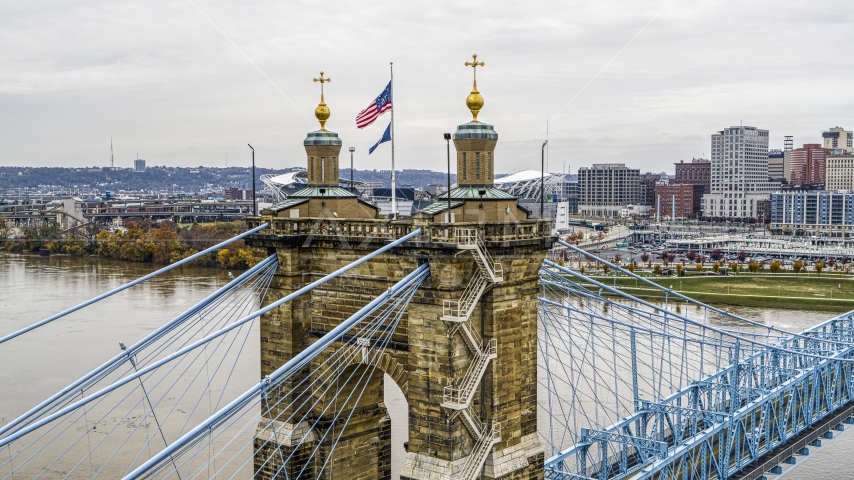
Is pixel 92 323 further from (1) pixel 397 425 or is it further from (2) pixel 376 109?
(2) pixel 376 109

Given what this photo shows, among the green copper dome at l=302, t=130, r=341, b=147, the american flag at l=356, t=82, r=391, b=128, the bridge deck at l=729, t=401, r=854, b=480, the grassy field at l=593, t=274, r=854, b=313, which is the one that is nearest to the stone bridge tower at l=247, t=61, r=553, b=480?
the green copper dome at l=302, t=130, r=341, b=147

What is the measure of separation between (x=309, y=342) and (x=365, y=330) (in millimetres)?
2476

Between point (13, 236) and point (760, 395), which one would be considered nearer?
point (760, 395)

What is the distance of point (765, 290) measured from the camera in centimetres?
9238

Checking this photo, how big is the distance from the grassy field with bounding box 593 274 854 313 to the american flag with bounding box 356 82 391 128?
5712cm

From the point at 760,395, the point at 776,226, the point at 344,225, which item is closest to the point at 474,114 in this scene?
the point at 344,225

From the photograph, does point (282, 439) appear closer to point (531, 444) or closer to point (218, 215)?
point (531, 444)

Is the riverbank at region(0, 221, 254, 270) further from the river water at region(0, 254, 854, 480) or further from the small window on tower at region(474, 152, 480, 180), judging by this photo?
the small window on tower at region(474, 152, 480, 180)

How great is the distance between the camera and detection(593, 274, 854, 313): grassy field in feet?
277

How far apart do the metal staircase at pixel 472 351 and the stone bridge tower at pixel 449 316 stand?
3 centimetres

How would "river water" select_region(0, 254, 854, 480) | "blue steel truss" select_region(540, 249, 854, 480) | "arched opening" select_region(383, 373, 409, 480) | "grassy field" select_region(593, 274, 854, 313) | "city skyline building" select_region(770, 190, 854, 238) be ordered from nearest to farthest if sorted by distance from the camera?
"blue steel truss" select_region(540, 249, 854, 480), "arched opening" select_region(383, 373, 409, 480), "river water" select_region(0, 254, 854, 480), "grassy field" select_region(593, 274, 854, 313), "city skyline building" select_region(770, 190, 854, 238)

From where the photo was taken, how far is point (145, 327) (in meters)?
62.0

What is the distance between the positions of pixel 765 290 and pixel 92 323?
61.4 m

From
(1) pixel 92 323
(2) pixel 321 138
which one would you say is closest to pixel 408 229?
(2) pixel 321 138
